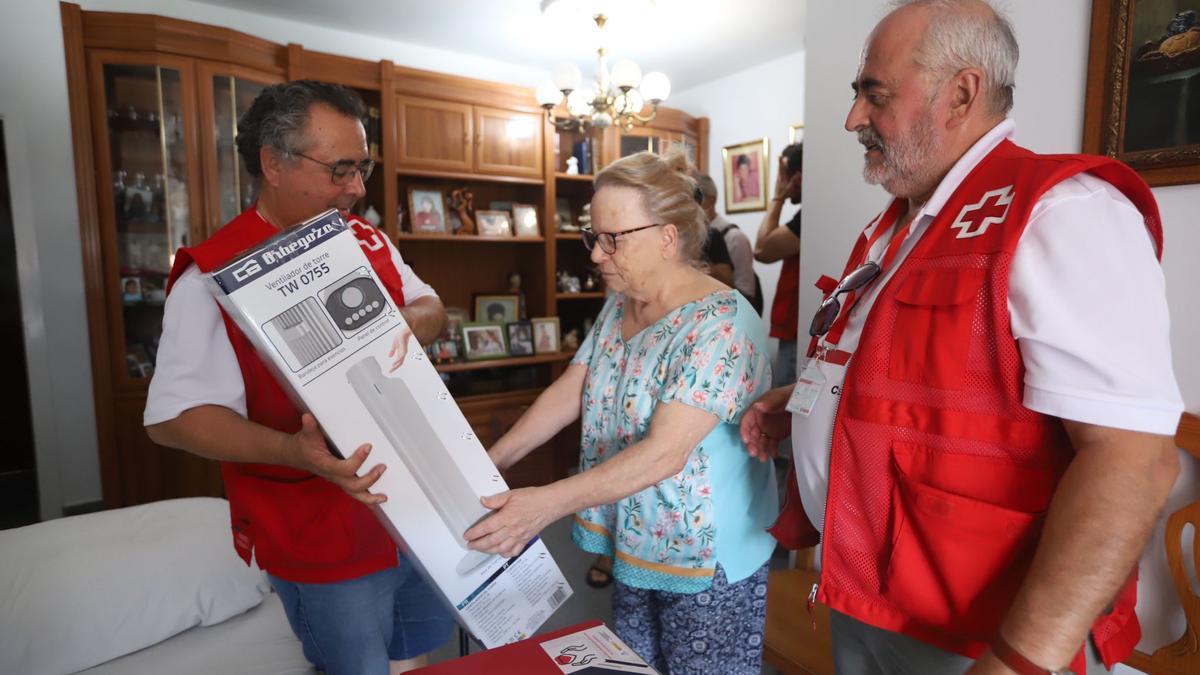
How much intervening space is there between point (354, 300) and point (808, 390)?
25.4 inches

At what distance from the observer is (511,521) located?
918 millimetres

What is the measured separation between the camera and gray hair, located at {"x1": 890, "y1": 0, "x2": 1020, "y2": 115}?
2.62 feet

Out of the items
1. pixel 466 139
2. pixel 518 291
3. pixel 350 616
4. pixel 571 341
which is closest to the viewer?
pixel 350 616

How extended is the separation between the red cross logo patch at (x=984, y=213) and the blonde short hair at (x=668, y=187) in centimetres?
57

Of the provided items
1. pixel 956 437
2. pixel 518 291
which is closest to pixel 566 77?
pixel 518 291

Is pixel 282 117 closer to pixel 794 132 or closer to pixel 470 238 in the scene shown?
pixel 470 238

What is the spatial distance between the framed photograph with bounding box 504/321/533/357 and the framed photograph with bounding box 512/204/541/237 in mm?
602

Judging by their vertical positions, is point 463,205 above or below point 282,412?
above

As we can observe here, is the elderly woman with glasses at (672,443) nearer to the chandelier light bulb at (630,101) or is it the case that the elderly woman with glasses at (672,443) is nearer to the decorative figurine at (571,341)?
the chandelier light bulb at (630,101)

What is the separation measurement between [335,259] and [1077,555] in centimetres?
90

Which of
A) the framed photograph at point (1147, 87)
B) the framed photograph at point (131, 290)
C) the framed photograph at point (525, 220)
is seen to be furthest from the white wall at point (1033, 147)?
the framed photograph at point (131, 290)

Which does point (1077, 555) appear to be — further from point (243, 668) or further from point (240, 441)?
point (243, 668)

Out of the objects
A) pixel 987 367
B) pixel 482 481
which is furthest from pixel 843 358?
pixel 482 481

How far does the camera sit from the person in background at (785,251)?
9.86 ft
